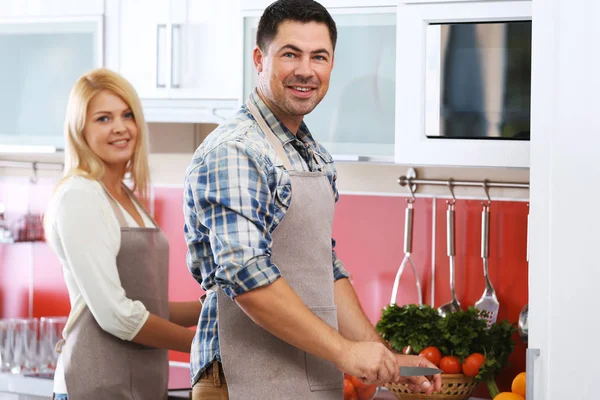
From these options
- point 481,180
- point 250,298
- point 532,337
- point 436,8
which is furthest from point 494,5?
point 250,298

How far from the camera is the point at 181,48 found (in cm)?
271

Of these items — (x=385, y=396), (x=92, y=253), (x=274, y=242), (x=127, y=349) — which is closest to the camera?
(x=274, y=242)

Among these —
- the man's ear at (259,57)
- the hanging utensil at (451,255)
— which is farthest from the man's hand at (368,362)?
the hanging utensil at (451,255)

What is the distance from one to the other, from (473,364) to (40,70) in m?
1.69

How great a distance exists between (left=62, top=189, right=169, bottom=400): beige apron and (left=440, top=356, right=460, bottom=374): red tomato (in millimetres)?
762

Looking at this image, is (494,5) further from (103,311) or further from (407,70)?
(103,311)

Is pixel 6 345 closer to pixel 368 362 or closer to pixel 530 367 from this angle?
pixel 368 362

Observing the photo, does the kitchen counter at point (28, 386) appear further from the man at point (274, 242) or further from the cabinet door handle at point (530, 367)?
the cabinet door handle at point (530, 367)

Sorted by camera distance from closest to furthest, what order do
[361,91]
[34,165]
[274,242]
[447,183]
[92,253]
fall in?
[274,242]
[92,253]
[361,91]
[447,183]
[34,165]

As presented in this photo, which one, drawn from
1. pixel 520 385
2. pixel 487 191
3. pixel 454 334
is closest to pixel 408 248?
pixel 487 191

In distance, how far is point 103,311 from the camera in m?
2.18

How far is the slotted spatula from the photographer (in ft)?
8.82

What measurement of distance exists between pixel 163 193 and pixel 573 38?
2042mm

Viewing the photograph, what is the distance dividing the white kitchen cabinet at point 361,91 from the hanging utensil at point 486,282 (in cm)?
41
